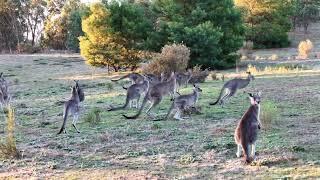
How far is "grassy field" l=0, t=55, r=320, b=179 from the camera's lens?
7.73 metres

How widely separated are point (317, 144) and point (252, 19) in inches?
1588

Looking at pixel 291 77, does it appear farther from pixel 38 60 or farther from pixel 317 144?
pixel 38 60

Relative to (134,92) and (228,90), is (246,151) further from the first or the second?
(228,90)

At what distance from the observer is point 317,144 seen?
893 cm

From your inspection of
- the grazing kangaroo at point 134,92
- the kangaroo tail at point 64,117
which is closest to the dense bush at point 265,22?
the grazing kangaroo at point 134,92

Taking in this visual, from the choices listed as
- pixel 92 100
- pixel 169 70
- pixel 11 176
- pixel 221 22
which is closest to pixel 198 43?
pixel 221 22

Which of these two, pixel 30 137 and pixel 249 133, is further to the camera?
pixel 30 137

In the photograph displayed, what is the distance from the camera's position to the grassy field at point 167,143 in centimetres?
773

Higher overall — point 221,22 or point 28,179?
point 221,22

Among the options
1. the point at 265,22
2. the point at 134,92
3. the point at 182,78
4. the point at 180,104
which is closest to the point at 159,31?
the point at 182,78

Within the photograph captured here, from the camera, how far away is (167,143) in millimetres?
9633

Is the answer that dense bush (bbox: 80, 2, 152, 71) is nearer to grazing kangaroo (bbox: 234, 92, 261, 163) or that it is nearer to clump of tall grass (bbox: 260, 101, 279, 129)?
clump of tall grass (bbox: 260, 101, 279, 129)

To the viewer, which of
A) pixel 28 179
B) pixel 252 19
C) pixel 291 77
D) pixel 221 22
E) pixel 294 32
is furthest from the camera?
pixel 294 32

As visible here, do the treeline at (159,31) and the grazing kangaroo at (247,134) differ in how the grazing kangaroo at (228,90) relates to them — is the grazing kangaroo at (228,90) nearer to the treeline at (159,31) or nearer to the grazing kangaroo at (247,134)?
A: the grazing kangaroo at (247,134)
